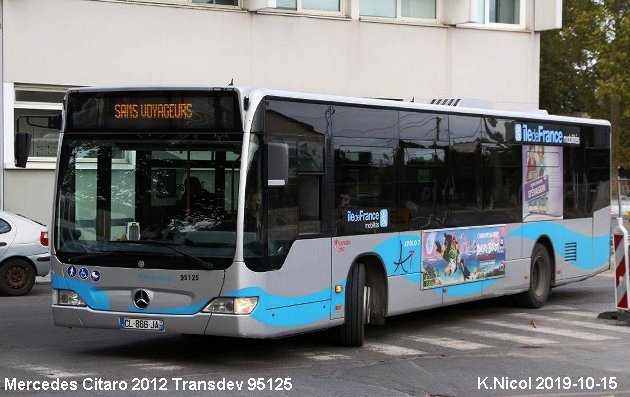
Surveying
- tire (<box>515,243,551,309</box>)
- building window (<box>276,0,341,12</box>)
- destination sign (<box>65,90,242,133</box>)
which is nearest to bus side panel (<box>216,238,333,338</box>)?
destination sign (<box>65,90,242,133</box>)

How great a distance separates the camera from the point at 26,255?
18.6m

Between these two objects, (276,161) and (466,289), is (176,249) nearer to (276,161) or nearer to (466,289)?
(276,161)

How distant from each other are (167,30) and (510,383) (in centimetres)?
1705

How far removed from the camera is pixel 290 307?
37.6ft

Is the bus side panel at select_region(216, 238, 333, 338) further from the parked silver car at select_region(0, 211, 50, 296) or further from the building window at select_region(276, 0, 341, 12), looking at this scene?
the building window at select_region(276, 0, 341, 12)

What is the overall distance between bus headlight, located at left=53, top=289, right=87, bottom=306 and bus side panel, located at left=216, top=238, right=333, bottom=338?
1488mm

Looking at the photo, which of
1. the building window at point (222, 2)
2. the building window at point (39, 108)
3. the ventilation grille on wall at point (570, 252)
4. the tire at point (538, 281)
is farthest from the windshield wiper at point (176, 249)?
the building window at point (222, 2)

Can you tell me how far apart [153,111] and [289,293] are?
89.8 inches

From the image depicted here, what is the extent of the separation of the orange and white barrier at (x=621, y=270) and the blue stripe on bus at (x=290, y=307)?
4.90 meters

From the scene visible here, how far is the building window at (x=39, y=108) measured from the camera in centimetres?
2431

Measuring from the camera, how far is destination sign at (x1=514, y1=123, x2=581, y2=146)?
16719mm

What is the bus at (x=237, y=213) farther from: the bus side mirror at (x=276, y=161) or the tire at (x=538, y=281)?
the tire at (x=538, y=281)

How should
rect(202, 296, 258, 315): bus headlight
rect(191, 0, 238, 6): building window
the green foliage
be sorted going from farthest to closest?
the green foliage → rect(191, 0, 238, 6): building window → rect(202, 296, 258, 315): bus headlight

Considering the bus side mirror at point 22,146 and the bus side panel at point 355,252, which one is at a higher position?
the bus side mirror at point 22,146
